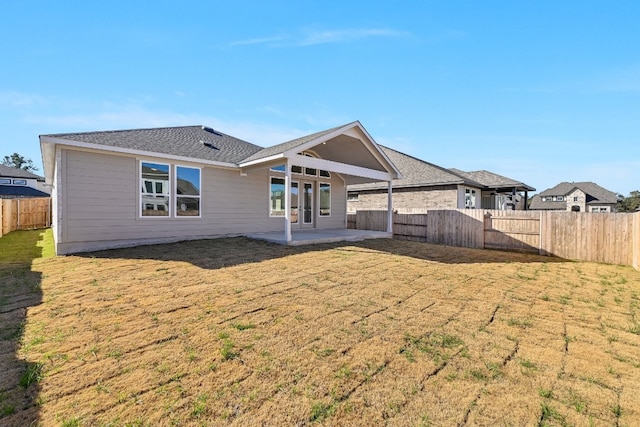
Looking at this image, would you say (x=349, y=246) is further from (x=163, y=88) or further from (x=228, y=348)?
(x=163, y=88)

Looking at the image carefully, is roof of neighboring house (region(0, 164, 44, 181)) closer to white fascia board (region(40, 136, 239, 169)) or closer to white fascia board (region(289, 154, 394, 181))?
white fascia board (region(40, 136, 239, 169))

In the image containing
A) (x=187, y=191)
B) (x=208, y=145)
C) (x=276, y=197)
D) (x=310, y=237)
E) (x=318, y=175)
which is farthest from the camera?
(x=318, y=175)

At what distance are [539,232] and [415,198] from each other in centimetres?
779

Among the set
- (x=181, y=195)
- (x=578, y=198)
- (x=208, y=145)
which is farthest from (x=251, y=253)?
(x=578, y=198)

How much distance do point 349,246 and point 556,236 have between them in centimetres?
683

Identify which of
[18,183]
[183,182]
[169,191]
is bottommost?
[169,191]

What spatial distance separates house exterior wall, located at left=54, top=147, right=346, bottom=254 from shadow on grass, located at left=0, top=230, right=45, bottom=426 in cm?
165

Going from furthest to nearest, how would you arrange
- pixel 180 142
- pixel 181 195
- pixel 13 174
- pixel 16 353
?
pixel 13 174, pixel 180 142, pixel 181 195, pixel 16 353

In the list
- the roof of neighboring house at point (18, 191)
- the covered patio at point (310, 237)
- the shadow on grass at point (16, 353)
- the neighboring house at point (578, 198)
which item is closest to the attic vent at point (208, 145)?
the covered patio at point (310, 237)

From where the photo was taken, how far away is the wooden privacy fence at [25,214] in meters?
14.5

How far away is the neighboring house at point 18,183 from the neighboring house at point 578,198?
70.5 meters

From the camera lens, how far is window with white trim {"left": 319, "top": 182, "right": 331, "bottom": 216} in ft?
44.4

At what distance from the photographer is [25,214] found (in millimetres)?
17000

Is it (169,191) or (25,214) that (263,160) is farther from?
(25,214)
